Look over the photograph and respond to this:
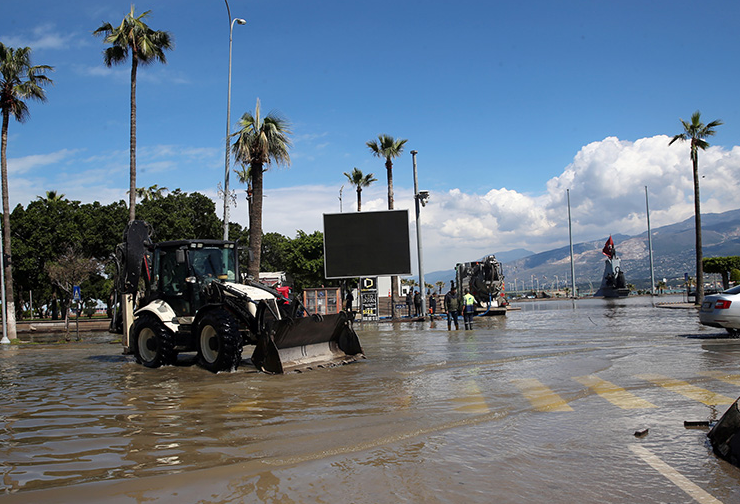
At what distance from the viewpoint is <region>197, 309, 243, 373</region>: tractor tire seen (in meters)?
11.8

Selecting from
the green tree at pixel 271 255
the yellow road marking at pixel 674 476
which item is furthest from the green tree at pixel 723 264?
the yellow road marking at pixel 674 476

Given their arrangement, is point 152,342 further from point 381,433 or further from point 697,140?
point 697,140

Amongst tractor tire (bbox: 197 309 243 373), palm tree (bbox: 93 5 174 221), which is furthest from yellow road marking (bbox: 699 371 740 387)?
palm tree (bbox: 93 5 174 221)

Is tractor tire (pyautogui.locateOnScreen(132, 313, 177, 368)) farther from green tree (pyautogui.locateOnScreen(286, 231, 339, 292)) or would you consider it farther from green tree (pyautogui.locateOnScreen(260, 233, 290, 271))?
green tree (pyautogui.locateOnScreen(260, 233, 290, 271))

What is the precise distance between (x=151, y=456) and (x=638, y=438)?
466 cm

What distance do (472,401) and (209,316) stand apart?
6.18 m

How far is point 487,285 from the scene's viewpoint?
3894cm

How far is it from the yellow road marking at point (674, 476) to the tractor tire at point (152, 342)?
10399 mm

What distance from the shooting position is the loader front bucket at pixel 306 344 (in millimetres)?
11648

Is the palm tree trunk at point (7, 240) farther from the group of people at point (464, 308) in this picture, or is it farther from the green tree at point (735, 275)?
the green tree at point (735, 275)

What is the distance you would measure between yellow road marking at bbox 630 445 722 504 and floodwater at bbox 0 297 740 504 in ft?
0.05

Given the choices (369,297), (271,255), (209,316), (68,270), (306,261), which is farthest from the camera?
(271,255)

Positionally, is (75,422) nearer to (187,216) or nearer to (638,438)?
(638,438)

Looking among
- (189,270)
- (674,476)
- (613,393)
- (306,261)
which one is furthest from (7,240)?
(306,261)
